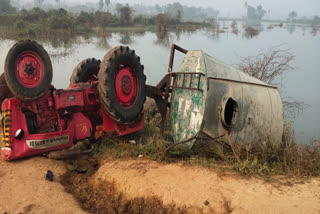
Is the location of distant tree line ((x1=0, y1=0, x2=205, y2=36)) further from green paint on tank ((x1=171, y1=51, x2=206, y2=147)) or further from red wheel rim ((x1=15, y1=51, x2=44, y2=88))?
green paint on tank ((x1=171, y1=51, x2=206, y2=147))

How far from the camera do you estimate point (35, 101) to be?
425 cm

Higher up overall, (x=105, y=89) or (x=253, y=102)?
(x=105, y=89)

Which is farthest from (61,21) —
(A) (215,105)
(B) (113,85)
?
(A) (215,105)

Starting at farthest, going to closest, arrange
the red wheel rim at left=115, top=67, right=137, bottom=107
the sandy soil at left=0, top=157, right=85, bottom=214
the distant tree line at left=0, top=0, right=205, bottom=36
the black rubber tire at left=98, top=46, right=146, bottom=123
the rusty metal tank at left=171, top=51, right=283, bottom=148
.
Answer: the distant tree line at left=0, top=0, right=205, bottom=36
the red wheel rim at left=115, top=67, right=137, bottom=107
the rusty metal tank at left=171, top=51, right=283, bottom=148
the black rubber tire at left=98, top=46, right=146, bottom=123
the sandy soil at left=0, top=157, right=85, bottom=214

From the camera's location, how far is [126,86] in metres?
5.04

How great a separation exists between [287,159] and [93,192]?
3.45m

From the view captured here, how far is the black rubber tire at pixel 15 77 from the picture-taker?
3.67m

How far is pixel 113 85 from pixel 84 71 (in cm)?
148

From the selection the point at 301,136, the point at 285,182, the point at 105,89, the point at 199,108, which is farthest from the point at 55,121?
the point at 301,136

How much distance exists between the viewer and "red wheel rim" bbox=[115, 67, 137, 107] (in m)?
4.91

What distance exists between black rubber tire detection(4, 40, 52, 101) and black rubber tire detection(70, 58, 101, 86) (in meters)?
1.59

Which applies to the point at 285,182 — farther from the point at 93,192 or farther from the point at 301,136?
the point at 301,136

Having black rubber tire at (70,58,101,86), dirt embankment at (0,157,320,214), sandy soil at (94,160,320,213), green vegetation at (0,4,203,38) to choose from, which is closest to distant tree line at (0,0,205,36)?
green vegetation at (0,4,203,38)

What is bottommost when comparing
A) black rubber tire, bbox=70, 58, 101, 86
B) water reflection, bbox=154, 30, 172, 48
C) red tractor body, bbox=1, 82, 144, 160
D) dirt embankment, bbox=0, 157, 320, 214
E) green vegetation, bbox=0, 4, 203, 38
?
dirt embankment, bbox=0, 157, 320, 214
